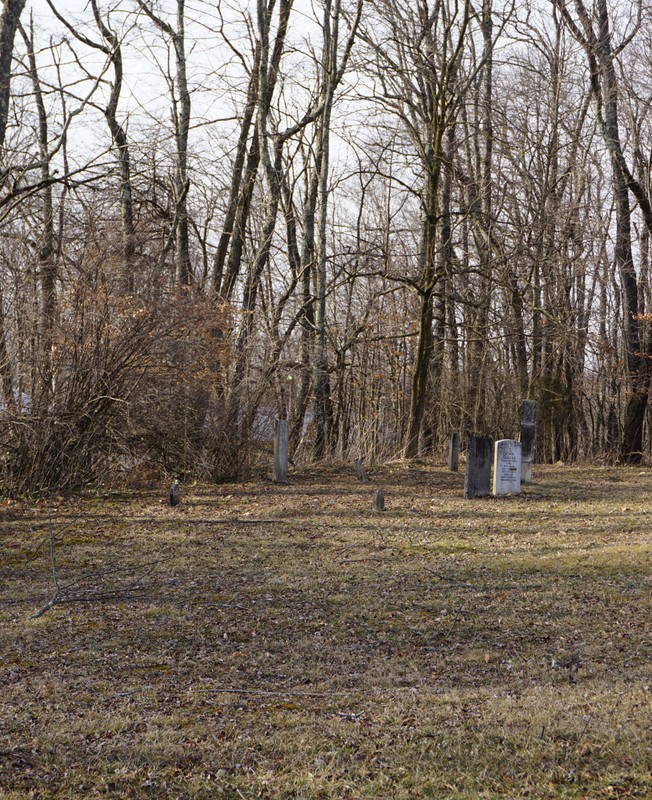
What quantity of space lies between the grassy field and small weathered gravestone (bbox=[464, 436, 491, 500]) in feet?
5.48

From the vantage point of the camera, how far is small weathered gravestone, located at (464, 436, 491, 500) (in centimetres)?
1298

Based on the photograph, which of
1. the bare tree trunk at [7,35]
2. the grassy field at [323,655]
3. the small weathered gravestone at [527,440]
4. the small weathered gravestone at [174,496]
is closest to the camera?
the grassy field at [323,655]

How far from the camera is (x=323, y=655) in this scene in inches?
233

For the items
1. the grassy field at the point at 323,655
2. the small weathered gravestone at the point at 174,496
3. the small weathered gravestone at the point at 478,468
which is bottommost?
the grassy field at the point at 323,655

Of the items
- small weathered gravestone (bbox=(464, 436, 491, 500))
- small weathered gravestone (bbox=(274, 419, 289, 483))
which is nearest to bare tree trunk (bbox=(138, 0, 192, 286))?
small weathered gravestone (bbox=(274, 419, 289, 483))

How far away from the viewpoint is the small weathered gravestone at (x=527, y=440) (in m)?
14.7

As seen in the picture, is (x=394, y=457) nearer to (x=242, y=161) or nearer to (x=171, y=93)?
(x=242, y=161)

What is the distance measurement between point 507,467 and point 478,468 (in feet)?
1.60

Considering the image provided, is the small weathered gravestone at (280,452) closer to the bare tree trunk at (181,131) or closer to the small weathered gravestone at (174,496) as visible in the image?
the small weathered gravestone at (174,496)

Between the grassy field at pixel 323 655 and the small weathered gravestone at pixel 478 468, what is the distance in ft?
5.48

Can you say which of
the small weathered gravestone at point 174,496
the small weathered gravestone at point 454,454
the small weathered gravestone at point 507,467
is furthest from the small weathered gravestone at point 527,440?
the small weathered gravestone at point 174,496

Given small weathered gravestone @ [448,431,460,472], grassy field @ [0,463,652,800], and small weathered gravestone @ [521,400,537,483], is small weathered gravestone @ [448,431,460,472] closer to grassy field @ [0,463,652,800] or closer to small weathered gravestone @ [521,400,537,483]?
small weathered gravestone @ [521,400,537,483]

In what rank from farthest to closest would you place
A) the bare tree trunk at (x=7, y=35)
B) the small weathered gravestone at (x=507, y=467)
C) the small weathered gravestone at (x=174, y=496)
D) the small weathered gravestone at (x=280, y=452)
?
1. the small weathered gravestone at (x=280, y=452)
2. the small weathered gravestone at (x=507, y=467)
3. the small weathered gravestone at (x=174, y=496)
4. the bare tree trunk at (x=7, y=35)

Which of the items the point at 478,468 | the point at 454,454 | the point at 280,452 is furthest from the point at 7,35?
the point at 454,454
